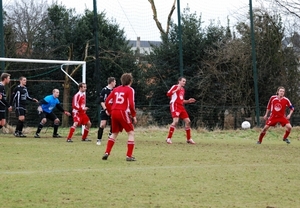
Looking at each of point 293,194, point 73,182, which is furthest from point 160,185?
point 293,194

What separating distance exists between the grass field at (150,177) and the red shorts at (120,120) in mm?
697

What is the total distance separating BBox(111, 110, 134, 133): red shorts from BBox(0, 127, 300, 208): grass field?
70 cm

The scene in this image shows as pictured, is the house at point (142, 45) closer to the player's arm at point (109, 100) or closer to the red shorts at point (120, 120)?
the player's arm at point (109, 100)

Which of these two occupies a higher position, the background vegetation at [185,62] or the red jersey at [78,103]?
the background vegetation at [185,62]

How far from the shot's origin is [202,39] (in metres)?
31.1

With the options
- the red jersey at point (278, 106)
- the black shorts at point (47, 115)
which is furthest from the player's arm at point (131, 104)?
the black shorts at point (47, 115)

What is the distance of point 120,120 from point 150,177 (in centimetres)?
290

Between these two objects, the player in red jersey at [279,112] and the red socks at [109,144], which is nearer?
the red socks at [109,144]

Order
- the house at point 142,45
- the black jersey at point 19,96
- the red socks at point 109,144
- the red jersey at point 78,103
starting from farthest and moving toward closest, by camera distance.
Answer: the house at point 142,45 → the black jersey at point 19,96 → the red jersey at point 78,103 → the red socks at point 109,144

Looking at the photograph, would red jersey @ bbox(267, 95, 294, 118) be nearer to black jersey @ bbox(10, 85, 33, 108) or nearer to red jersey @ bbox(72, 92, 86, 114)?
red jersey @ bbox(72, 92, 86, 114)

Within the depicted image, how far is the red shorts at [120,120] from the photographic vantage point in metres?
13.2

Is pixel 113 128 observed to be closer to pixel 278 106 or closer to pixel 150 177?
pixel 150 177

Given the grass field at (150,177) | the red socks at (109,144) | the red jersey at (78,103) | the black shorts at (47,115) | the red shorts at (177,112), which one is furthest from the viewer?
the black shorts at (47,115)

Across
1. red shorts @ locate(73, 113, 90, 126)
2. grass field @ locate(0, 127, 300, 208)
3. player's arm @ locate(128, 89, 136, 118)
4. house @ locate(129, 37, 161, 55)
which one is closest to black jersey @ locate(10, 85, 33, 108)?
red shorts @ locate(73, 113, 90, 126)
